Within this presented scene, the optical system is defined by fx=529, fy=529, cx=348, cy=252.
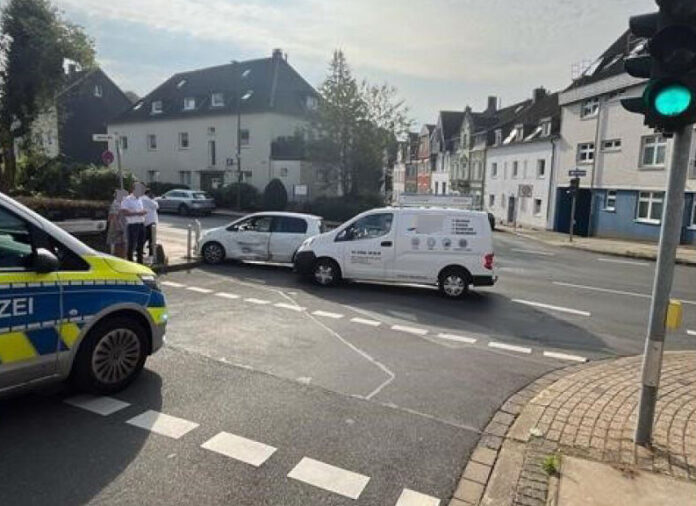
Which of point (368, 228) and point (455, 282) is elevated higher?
point (368, 228)

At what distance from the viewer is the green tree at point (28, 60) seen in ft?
80.1

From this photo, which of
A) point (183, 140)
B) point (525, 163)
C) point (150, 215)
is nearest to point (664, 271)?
point (150, 215)

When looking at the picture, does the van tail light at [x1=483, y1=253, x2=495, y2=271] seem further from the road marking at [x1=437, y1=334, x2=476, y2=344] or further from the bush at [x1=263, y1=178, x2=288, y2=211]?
the bush at [x1=263, y1=178, x2=288, y2=211]

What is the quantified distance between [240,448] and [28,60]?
1062 inches

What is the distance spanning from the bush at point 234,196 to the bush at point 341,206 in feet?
16.4

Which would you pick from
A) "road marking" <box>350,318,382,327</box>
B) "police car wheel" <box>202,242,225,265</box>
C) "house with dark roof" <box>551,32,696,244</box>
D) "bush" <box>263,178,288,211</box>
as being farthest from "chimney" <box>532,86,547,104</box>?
"road marking" <box>350,318,382,327</box>

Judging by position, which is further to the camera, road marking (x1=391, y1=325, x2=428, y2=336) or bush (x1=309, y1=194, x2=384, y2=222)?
bush (x1=309, y1=194, x2=384, y2=222)

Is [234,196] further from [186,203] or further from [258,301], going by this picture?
[258,301]

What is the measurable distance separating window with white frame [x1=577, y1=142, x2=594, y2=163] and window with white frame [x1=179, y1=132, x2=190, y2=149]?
30.6 metres

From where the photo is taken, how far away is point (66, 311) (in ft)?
14.9

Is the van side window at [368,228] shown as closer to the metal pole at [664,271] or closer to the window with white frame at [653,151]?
the metal pole at [664,271]

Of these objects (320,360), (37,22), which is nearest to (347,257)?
(320,360)

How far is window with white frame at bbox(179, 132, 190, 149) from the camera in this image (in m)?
45.0

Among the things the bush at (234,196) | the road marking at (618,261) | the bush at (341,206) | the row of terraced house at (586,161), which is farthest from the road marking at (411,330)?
the bush at (234,196)
